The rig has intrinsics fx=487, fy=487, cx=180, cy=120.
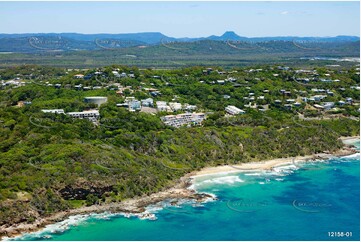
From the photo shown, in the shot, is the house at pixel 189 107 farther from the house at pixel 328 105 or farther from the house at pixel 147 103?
the house at pixel 328 105

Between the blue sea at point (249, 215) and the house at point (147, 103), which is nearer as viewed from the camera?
the blue sea at point (249, 215)

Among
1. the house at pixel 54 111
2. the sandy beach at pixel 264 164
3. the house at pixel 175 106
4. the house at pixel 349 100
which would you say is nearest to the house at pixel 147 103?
the house at pixel 175 106

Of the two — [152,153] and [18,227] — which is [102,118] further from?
[18,227]

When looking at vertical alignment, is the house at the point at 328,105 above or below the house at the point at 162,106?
below

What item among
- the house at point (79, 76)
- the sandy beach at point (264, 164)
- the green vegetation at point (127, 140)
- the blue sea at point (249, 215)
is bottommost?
the blue sea at point (249, 215)

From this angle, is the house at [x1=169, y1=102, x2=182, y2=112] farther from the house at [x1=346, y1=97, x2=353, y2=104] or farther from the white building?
the house at [x1=346, y1=97, x2=353, y2=104]
